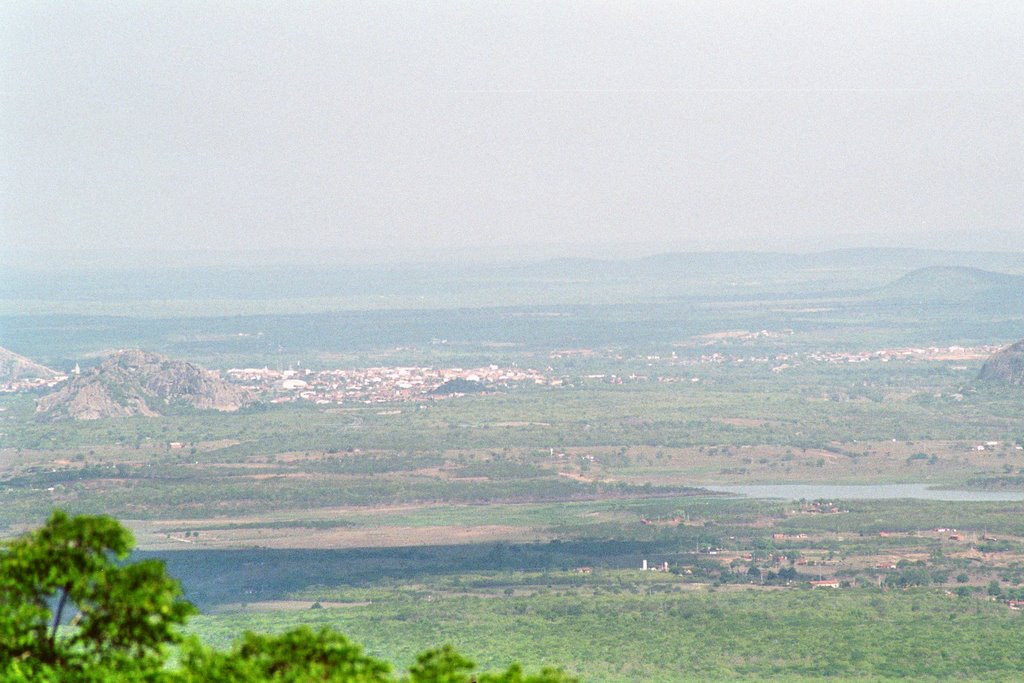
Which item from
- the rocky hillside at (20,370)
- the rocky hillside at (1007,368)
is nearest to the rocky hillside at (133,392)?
the rocky hillside at (20,370)

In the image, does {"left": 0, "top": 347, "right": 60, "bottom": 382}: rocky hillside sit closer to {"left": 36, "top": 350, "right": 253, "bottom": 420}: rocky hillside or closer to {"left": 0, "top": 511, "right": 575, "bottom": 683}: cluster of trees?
{"left": 36, "top": 350, "right": 253, "bottom": 420}: rocky hillside

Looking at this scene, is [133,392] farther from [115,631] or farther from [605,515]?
[115,631]

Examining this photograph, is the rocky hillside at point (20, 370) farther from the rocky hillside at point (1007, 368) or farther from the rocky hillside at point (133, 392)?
the rocky hillside at point (1007, 368)

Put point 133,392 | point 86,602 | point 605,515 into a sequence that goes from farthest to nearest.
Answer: point 133,392
point 605,515
point 86,602

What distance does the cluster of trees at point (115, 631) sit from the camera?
2330 cm

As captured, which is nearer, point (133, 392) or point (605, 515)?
point (605, 515)

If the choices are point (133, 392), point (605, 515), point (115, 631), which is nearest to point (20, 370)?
point (133, 392)

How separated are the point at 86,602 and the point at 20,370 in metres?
148

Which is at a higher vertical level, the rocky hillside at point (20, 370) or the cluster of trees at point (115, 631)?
the cluster of trees at point (115, 631)

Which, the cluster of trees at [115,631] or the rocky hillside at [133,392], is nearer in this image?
the cluster of trees at [115,631]

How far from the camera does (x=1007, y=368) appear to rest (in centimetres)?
14750

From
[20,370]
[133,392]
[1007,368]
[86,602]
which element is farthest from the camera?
[20,370]

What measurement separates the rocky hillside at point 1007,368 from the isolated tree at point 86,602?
12696 centimetres

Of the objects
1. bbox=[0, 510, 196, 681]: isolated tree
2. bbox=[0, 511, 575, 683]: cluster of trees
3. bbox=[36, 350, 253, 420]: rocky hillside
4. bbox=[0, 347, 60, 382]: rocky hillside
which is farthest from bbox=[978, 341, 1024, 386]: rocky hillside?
bbox=[0, 510, 196, 681]: isolated tree
